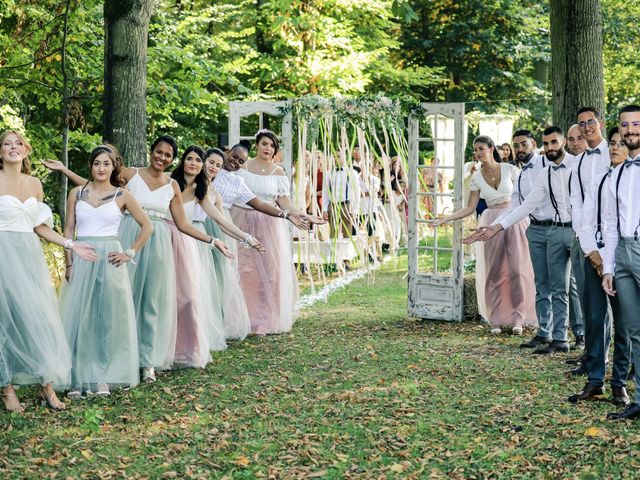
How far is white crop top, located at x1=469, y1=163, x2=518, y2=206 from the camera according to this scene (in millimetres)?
11344

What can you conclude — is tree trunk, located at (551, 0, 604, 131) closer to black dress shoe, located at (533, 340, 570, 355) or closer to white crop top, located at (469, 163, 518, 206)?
white crop top, located at (469, 163, 518, 206)

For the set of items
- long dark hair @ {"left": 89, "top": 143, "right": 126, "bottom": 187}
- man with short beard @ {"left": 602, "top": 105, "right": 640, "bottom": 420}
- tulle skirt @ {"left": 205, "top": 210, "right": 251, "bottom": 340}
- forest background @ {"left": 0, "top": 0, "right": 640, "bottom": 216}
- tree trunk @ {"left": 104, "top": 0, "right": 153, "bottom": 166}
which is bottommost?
tulle skirt @ {"left": 205, "top": 210, "right": 251, "bottom": 340}

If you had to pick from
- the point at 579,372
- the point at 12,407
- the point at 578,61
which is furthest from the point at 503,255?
the point at 12,407

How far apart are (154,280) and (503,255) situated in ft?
14.3

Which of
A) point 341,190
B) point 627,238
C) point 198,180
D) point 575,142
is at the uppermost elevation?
point 575,142

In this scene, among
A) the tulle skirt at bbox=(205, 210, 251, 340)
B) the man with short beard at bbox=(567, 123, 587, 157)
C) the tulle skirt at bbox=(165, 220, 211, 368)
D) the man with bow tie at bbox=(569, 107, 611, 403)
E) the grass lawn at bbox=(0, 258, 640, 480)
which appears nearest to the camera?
the grass lawn at bbox=(0, 258, 640, 480)

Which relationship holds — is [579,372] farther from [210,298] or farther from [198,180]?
[198,180]

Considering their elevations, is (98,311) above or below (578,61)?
below

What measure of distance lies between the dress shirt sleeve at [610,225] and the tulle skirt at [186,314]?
148 inches

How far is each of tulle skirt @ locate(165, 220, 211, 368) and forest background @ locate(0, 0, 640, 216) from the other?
134 inches

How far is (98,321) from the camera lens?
26.0ft

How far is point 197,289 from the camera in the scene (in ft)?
30.6

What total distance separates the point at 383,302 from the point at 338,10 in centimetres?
1318

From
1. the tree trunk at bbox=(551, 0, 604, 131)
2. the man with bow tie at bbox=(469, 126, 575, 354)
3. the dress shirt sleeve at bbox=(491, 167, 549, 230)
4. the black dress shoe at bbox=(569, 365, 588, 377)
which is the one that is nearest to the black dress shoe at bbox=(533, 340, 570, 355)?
the man with bow tie at bbox=(469, 126, 575, 354)
